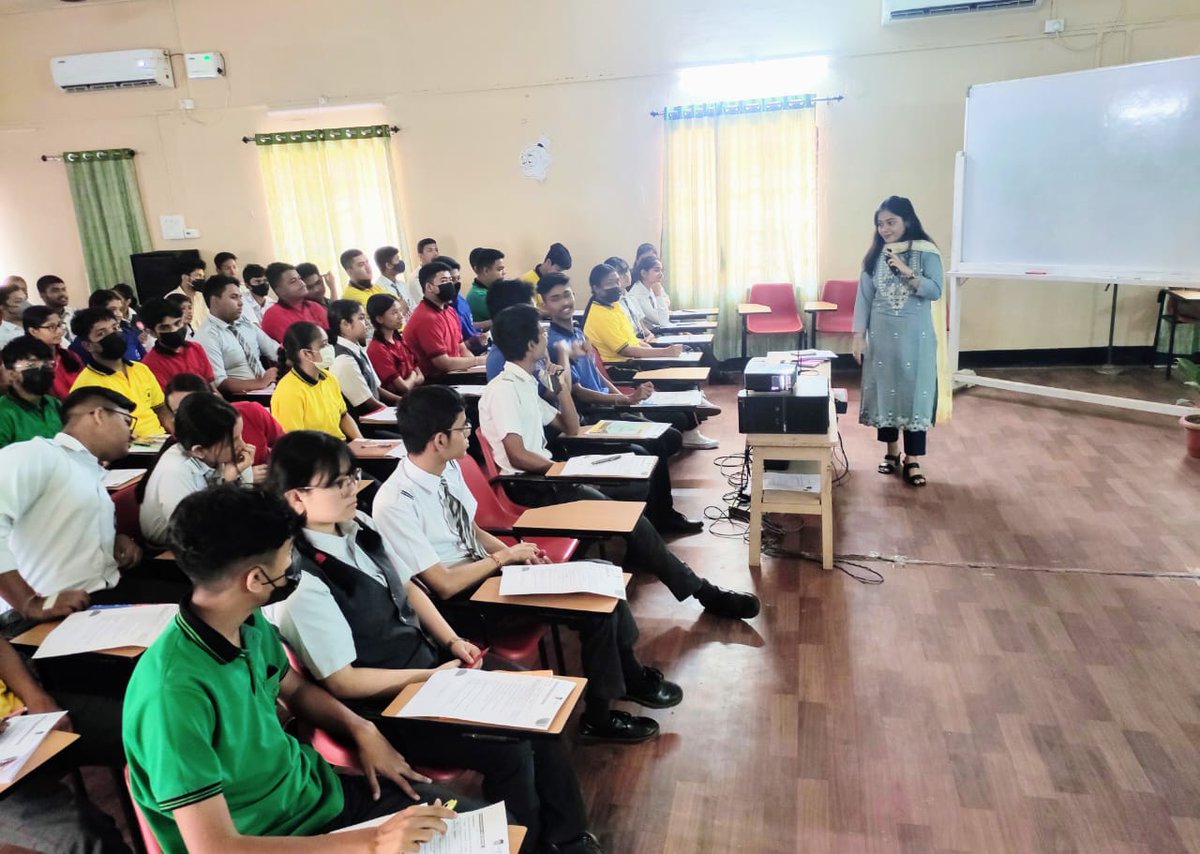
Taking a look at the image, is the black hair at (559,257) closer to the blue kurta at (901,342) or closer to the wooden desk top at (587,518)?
the blue kurta at (901,342)

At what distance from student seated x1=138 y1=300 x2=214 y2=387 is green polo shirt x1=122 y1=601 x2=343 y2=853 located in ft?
9.76

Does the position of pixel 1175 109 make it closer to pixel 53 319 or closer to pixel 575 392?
pixel 575 392

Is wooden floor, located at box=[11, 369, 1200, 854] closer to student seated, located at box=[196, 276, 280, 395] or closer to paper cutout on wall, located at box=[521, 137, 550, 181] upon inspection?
student seated, located at box=[196, 276, 280, 395]

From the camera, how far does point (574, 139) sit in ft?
21.1

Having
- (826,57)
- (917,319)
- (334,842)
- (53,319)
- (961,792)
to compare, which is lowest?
(961,792)

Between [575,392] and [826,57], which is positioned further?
[826,57]

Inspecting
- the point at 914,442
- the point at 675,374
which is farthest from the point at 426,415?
the point at 914,442

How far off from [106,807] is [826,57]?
6246 millimetres

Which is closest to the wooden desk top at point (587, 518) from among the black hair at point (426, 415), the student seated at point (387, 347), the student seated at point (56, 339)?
the black hair at point (426, 415)

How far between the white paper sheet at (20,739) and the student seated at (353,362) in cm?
220

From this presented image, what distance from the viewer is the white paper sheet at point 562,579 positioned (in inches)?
74.0

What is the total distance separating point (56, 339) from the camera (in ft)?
12.4

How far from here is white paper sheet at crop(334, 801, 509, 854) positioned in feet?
3.88

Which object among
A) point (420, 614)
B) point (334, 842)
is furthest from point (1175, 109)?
point (334, 842)
